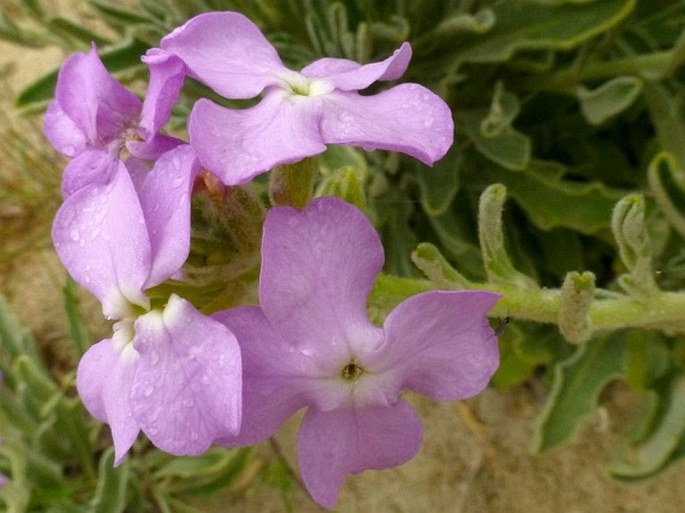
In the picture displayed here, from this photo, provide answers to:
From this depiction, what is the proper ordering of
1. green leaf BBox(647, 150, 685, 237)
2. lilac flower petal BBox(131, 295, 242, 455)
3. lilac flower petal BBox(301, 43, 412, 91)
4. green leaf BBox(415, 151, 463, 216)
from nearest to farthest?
1. lilac flower petal BBox(131, 295, 242, 455)
2. lilac flower petal BBox(301, 43, 412, 91)
3. green leaf BBox(647, 150, 685, 237)
4. green leaf BBox(415, 151, 463, 216)

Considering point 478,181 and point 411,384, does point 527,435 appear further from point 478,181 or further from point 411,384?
point 411,384

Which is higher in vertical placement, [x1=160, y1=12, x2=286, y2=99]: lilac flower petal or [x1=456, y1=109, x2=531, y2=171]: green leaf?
[x1=160, y1=12, x2=286, y2=99]: lilac flower petal

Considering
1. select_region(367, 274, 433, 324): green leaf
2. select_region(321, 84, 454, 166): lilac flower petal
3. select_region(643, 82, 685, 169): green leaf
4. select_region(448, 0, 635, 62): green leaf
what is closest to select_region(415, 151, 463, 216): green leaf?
select_region(448, 0, 635, 62): green leaf

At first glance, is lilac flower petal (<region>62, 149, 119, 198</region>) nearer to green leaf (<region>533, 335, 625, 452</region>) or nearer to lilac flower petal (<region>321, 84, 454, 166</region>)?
lilac flower petal (<region>321, 84, 454, 166</region>)

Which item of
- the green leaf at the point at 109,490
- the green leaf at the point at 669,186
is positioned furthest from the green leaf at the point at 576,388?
the green leaf at the point at 109,490

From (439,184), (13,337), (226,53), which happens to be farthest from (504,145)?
(13,337)

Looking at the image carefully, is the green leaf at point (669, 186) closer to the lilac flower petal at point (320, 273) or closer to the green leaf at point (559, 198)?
the green leaf at point (559, 198)

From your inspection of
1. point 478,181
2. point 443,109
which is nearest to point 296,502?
point 478,181

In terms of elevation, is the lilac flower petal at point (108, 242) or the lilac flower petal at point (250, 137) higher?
the lilac flower petal at point (250, 137)
